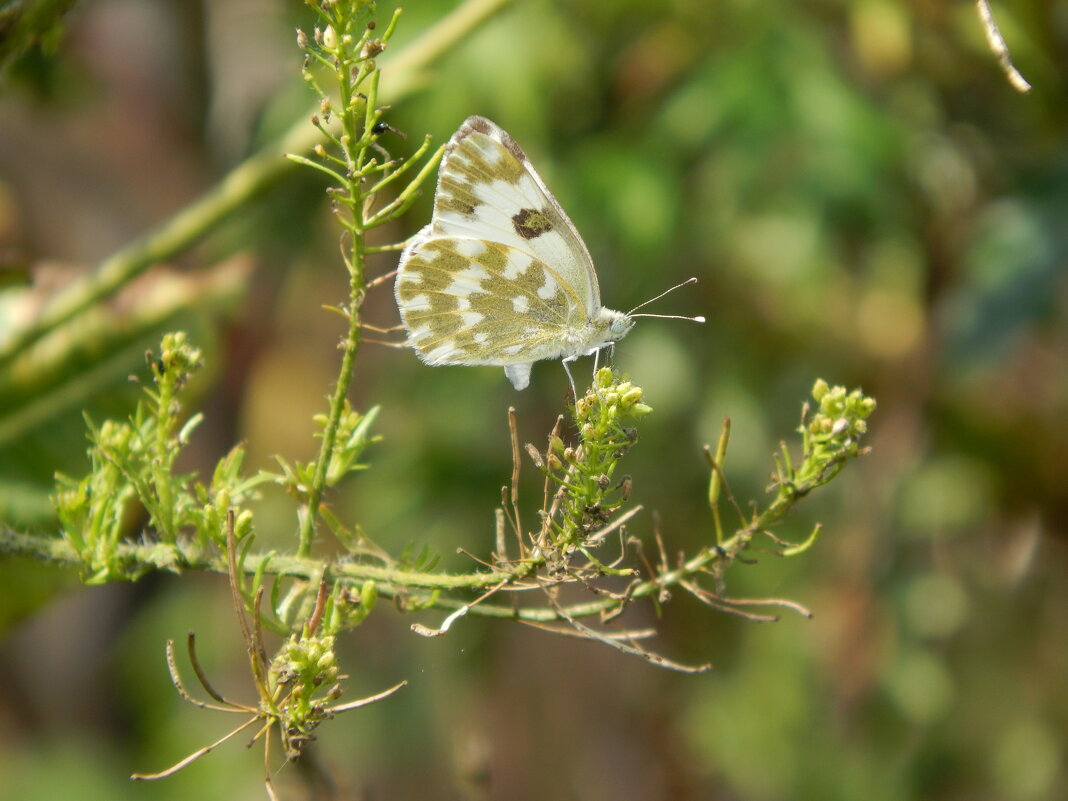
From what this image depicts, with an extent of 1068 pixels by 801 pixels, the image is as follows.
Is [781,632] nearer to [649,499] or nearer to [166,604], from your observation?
[649,499]

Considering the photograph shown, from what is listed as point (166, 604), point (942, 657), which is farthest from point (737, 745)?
point (166, 604)

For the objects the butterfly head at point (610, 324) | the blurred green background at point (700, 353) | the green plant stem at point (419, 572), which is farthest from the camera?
the blurred green background at point (700, 353)

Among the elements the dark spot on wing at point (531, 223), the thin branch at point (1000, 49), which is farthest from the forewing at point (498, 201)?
the thin branch at point (1000, 49)

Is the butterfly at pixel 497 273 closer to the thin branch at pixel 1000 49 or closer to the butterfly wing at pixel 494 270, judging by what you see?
the butterfly wing at pixel 494 270

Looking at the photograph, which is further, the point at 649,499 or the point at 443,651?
the point at 443,651

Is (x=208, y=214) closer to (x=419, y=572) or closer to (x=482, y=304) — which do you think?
(x=482, y=304)

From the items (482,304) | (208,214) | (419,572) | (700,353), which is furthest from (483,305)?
(700,353)
